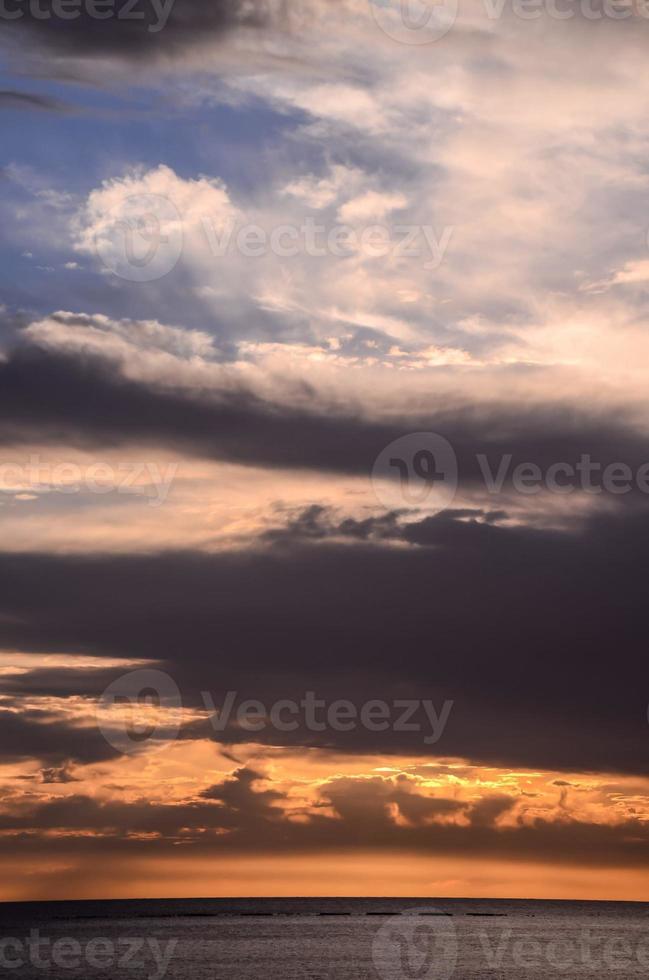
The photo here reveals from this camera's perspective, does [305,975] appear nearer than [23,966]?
Yes

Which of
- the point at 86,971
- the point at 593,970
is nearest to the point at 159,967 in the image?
the point at 86,971

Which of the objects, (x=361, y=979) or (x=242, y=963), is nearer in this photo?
(x=361, y=979)

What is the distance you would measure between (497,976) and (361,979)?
25002 millimetres

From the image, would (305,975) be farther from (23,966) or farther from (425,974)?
(23,966)

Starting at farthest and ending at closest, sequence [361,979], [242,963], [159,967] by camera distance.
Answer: [242,963] < [159,967] < [361,979]

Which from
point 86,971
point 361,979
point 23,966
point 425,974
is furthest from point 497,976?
point 23,966

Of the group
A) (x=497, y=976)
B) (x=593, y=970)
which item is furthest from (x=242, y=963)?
(x=593, y=970)

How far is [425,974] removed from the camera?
190 m

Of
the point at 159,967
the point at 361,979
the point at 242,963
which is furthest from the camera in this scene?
the point at 242,963

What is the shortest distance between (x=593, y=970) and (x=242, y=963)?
61934 millimetres

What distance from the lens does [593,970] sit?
648 feet

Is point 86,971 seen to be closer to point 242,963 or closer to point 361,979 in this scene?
point 242,963

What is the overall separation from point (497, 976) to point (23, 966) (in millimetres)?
79886

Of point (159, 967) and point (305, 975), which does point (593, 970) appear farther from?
point (159, 967)
